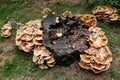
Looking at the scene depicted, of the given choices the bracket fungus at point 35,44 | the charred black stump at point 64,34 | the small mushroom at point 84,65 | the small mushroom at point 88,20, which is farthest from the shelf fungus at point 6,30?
the small mushroom at point 84,65

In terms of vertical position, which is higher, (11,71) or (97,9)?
(97,9)

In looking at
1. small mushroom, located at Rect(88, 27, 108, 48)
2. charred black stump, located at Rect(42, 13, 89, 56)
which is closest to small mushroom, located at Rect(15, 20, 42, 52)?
charred black stump, located at Rect(42, 13, 89, 56)

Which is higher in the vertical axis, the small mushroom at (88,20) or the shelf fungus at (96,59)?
the small mushroom at (88,20)

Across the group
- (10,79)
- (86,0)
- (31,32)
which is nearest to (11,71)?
(10,79)

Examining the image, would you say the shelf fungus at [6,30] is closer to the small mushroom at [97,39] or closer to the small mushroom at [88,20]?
the small mushroom at [88,20]

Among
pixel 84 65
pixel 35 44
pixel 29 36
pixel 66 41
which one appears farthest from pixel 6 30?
pixel 84 65

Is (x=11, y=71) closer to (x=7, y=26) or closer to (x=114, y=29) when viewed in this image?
(x=7, y=26)
